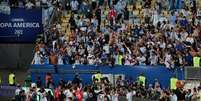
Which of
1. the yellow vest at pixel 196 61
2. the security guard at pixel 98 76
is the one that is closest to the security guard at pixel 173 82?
the yellow vest at pixel 196 61

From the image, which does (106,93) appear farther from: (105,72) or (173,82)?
(105,72)

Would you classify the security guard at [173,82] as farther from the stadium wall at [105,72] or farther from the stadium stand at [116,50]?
the stadium wall at [105,72]

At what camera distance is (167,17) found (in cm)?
4134

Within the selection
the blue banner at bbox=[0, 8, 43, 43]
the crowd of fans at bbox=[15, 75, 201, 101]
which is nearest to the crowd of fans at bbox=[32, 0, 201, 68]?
the blue banner at bbox=[0, 8, 43, 43]

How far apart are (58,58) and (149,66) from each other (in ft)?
16.3

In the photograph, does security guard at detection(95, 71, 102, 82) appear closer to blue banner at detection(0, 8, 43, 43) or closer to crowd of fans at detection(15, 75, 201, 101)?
crowd of fans at detection(15, 75, 201, 101)

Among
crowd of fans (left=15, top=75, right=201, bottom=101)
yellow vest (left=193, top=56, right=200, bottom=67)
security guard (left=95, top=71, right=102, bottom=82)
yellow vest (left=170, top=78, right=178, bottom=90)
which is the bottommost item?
crowd of fans (left=15, top=75, right=201, bottom=101)

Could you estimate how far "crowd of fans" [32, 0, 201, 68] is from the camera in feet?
126

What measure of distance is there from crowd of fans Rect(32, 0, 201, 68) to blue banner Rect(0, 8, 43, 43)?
1.64 meters

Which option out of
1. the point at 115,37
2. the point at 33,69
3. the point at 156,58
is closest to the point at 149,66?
the point at 156,58

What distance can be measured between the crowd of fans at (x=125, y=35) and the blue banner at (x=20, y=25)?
1.64 metres

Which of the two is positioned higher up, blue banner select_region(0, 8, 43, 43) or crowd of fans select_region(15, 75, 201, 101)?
blue banner select_region(0, 8, 43, 43)

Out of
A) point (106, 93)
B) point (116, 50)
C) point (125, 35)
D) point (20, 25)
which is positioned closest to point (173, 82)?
point (106, 93)

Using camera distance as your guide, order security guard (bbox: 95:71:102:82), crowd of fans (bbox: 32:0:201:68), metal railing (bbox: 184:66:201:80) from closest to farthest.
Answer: metal railing (bbox: 184:66:201:80) → security guard (bbox: 95:71:102:82) → crowd of fans (bbox: 32:0:201:68)
